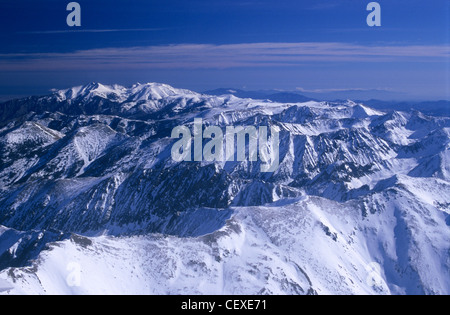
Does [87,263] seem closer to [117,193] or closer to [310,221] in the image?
[310,221]

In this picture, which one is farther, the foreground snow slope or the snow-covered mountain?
the snow-covered mountain

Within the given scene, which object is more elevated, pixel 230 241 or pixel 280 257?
pixel 230 241

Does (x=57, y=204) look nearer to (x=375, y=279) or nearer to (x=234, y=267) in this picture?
(x=234, y=267)

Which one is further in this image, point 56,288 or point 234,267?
point 234,267

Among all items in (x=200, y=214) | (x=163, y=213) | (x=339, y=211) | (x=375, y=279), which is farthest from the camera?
(x=163, y=213)

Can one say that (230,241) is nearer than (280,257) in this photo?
No

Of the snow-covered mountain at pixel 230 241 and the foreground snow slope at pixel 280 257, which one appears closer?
the foreground snow slope at pixel 280 257

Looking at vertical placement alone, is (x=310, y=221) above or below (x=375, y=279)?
above
